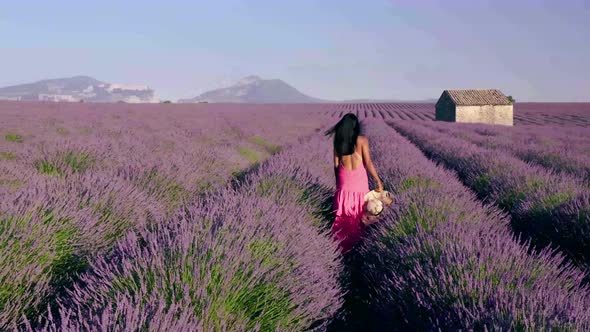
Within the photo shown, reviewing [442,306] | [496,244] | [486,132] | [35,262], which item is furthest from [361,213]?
[486,132]

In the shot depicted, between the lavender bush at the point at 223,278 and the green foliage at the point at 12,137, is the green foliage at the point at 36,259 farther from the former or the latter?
the green foliage at the point at 12,137

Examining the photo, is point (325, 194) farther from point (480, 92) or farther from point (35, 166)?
point (480, 92)

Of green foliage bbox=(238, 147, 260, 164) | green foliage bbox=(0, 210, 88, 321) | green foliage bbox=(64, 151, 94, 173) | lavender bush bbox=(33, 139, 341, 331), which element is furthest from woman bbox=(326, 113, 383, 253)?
green foliage bbox=(238, 147, 260, 164)

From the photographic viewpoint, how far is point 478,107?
119 feet

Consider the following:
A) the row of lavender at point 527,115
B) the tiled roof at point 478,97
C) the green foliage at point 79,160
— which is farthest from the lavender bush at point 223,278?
the tiled roof at point 478,97

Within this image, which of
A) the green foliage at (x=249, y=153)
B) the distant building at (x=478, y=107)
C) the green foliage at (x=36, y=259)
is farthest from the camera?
the distant building at (x=478, y=107)

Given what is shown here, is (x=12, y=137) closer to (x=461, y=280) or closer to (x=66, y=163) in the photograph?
(x=66, y=163)

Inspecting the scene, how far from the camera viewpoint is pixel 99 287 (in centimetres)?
195

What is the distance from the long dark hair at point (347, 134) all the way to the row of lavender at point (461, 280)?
76 centimetres

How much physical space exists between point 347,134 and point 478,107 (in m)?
34.5

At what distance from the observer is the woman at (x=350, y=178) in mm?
4445

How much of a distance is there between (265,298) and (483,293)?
0.96 meters

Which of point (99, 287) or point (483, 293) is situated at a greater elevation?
point (99, 287)

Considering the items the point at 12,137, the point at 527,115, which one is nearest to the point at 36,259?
the point at 12,137
